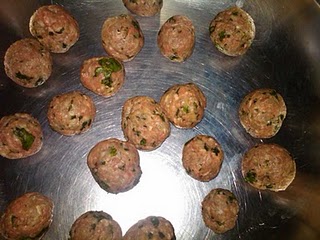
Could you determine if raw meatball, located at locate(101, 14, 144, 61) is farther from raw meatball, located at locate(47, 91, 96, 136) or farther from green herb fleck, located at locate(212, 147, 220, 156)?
green herb fleck, located at locate(212, 147, 220, 156)

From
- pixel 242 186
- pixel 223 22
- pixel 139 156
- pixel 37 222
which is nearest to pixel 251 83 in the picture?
pixel 223 22

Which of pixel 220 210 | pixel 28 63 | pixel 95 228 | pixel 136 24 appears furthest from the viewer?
pixel 136 24

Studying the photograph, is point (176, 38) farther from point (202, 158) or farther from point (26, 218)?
point (26, 218)

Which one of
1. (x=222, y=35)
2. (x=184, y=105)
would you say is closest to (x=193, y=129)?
(x=184, y=105)

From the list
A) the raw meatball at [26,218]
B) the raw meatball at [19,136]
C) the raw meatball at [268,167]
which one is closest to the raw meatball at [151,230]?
the raw meatball at [26,218]

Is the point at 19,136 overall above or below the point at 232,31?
below

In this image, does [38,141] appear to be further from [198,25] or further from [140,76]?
[198,25]
